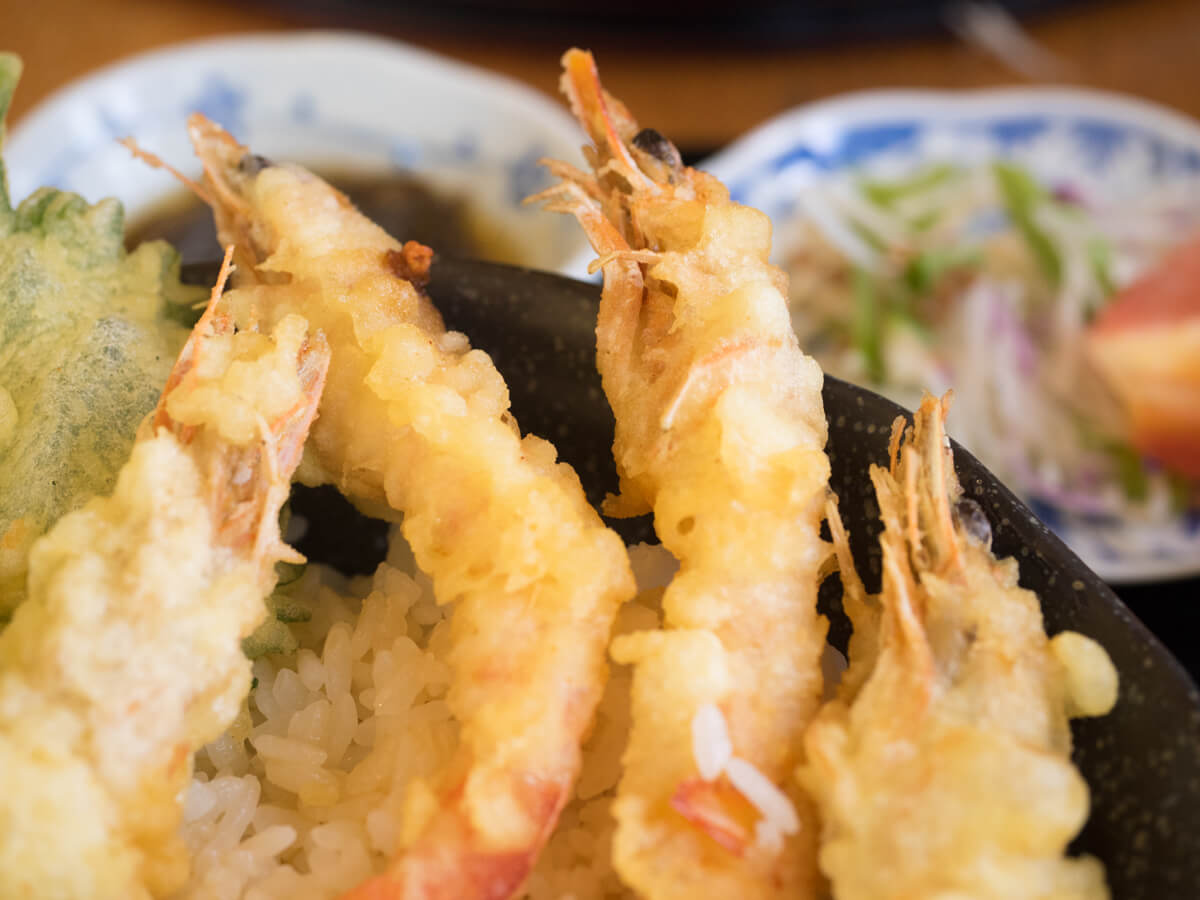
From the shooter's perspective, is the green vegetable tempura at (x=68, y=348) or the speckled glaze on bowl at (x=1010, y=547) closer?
the speckled glaze on bowl at (x=1010, y=547)

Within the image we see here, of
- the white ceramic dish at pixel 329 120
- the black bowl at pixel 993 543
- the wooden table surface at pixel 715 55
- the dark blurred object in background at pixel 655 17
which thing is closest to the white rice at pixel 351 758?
the black bowl at pixel 993 543

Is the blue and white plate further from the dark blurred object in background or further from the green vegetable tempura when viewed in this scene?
the green vegetable tempura

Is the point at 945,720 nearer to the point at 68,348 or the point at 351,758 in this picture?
the point at 351,758

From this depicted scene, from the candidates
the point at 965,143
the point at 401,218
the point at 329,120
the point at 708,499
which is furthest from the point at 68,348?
the point at 965,143

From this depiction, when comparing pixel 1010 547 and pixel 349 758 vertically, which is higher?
pixel 1010 547

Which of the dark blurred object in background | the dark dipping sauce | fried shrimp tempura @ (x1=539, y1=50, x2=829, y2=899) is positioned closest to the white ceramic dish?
the dark dipping sauce

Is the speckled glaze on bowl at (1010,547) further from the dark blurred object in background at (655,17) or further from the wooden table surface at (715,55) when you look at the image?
the dark blurred object in background at (655,17)

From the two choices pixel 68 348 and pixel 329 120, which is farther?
pixel 329 120
